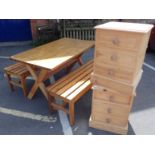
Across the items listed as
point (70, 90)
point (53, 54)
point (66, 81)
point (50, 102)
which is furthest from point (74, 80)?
point (53, 54)

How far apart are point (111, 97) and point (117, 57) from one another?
640 millimetres

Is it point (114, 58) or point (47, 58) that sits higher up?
point (114, 58)

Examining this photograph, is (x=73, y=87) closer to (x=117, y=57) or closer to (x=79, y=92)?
(x=79, y=92)

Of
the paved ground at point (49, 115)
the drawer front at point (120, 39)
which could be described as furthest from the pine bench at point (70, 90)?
the drawer front at point (120, 39)

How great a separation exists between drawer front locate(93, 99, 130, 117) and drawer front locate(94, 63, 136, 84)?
0.45 m

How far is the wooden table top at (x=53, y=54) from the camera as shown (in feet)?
10.1

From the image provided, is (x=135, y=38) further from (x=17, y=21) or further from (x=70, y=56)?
(x=17, y=21)

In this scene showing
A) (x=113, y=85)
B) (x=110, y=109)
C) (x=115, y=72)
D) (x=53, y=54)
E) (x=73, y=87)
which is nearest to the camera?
(x=115, y=72)

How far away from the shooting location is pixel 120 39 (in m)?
2.05

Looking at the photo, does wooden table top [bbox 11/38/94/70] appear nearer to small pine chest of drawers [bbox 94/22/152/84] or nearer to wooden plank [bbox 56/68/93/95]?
wooden plank [bbox 56/68/93/95]

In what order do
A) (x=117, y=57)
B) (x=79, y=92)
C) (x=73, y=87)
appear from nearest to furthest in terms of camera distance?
(x=117, y=57)
(x=79, y=92)
(x=73, y=87)

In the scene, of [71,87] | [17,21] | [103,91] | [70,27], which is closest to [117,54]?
[103,91]

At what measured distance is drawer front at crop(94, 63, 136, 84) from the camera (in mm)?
2241

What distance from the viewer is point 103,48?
2215 millimetres
